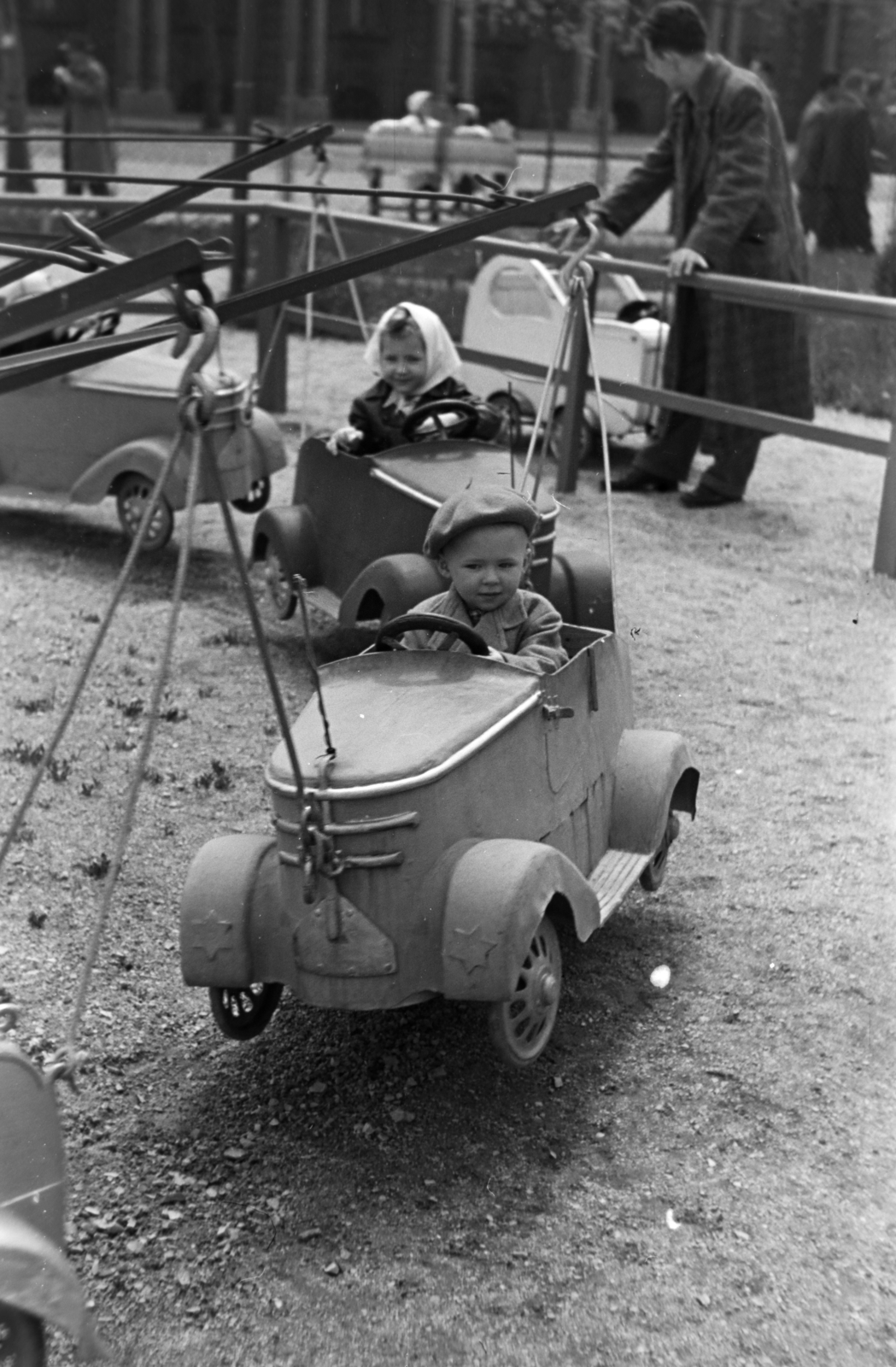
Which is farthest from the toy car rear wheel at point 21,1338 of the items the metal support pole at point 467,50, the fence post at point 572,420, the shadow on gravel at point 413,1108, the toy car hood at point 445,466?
the metal support pole at point 467,50

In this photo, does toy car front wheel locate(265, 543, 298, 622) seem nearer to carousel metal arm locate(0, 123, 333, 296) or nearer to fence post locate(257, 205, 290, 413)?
carousel metal arm locate(0, 123, 333, 296)

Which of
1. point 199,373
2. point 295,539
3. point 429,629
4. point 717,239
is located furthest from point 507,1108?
point 717,239

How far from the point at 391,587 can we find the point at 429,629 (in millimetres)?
1379

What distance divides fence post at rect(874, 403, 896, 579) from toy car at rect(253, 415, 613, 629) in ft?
6.11

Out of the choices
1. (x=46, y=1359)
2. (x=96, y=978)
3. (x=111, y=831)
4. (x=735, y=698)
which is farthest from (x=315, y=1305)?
(x=735, y=698)

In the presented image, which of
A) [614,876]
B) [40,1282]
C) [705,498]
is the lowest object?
[705,498]

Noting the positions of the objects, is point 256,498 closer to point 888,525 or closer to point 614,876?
point 888,525

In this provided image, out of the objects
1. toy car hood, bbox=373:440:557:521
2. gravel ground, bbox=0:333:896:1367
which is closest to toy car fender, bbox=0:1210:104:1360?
gravel ground, bbox=0:333:896:1367

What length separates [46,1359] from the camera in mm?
2344

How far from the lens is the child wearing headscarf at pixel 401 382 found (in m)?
5.43

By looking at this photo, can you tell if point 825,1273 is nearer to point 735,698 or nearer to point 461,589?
point 461,589

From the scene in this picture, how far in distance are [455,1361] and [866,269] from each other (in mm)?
12438

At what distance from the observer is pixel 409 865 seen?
8.93 ft

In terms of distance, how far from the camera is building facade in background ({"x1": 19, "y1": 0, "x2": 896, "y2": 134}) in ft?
55.9
